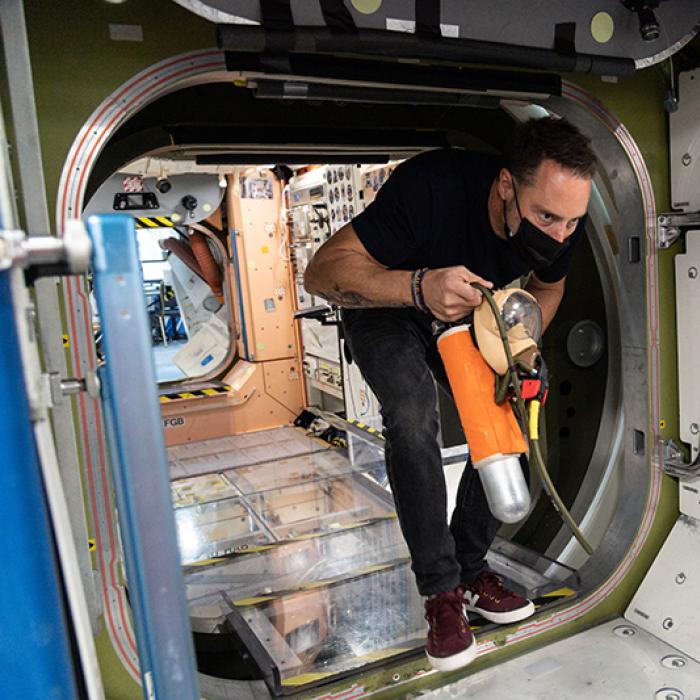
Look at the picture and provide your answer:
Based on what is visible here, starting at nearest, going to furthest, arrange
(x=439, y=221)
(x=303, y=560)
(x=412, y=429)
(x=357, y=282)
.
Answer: (x=412, y=429), (x=357, y=282), (x=439, y=221), (x=303, y=560)

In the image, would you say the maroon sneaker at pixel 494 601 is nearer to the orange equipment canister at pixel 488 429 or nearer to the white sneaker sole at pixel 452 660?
the white sneaker sole at pixel 452 660

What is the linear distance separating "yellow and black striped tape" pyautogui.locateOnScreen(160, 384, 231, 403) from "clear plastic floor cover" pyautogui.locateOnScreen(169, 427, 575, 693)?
29.7 inches

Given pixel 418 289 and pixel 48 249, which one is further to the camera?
pixel 418 289

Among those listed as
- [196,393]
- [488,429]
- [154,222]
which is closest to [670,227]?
[488,429]

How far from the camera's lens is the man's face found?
7.68 feet

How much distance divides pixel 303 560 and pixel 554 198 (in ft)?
9.23

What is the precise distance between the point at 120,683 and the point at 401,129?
2963 millimetres

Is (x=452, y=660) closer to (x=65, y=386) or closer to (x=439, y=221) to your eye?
(x=439, y=221)

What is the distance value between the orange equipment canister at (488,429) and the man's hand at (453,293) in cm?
6

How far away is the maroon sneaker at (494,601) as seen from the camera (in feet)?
9.09

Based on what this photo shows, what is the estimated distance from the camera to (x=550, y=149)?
2.34 meters

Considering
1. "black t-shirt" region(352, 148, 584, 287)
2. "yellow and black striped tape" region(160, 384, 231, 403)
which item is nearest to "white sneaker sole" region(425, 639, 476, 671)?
"black t-shirt" region(352, 148, 584, 287)

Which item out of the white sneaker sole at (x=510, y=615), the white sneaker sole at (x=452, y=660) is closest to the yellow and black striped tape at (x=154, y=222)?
the white sneaker sole at (x=510, y=615)

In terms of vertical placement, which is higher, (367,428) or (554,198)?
(554,198)
